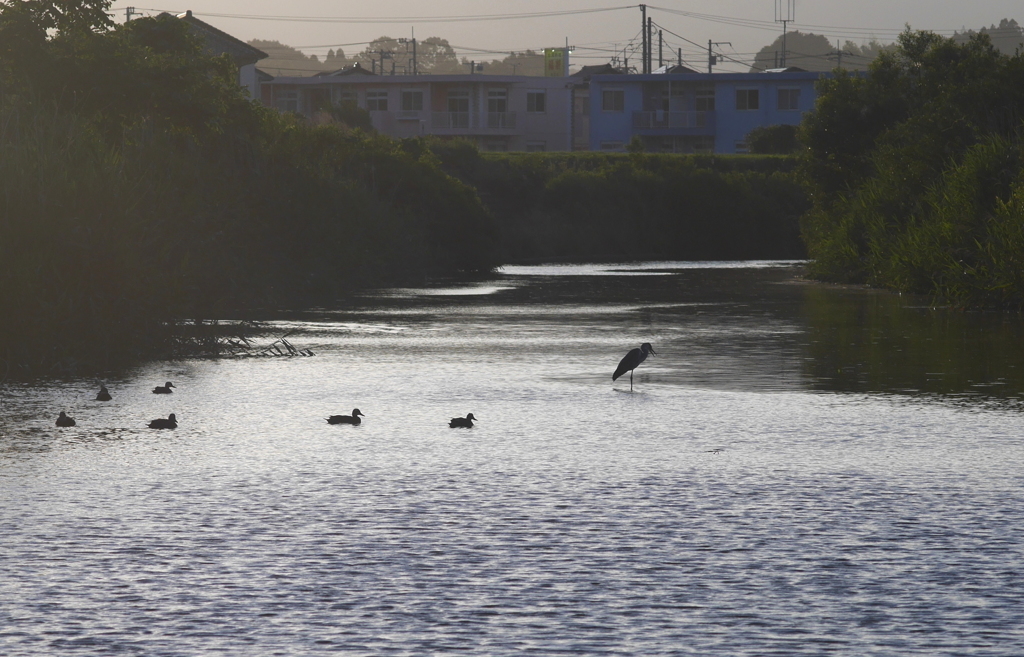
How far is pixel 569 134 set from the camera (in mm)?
104812

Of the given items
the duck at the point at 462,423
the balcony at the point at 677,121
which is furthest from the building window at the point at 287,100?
the duck at the point at 462,423

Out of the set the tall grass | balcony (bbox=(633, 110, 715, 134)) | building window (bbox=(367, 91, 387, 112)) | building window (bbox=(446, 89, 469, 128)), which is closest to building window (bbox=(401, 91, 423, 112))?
building window (bbox=(367, 91, 387, 112))

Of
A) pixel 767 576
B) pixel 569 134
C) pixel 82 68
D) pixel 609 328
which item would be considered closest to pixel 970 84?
pixel 609 328

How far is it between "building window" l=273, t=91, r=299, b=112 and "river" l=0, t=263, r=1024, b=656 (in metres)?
88.6

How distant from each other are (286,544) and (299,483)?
1930 millimetres

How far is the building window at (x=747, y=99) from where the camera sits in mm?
97938

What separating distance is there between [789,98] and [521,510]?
92.3m

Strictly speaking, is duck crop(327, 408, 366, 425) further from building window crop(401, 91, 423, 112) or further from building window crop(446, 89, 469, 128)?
building window crop(401, 91, 423, 112)

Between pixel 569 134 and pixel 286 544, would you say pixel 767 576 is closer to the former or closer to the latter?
pixel 286 544

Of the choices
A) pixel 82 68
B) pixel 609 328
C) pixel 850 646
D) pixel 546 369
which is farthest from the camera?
pixel 82 68

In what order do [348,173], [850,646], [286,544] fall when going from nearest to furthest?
[850,646] → [286,544] → [348,173]

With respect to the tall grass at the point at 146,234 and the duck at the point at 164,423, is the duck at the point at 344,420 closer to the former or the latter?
the duck at the point at 164,423

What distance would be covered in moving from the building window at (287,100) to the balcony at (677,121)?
24684mm

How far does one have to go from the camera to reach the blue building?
320ft
